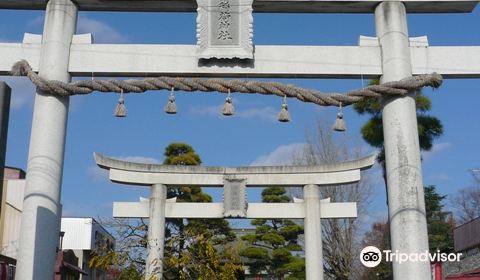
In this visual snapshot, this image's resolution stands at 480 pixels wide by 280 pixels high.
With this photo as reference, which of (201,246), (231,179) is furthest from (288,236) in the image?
(201,246)

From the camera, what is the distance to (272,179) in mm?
18203

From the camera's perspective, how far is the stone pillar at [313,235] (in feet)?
58.3

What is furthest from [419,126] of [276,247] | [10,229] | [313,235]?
[10,229]

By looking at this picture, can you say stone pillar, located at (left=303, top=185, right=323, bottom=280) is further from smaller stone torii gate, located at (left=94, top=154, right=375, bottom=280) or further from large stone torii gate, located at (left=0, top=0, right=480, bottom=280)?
large stone torii gate, located at (left=0, top=0, right=480, bottom=280)

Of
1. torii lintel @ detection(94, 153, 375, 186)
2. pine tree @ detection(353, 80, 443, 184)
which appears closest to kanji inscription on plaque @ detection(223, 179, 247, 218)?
torii lintel @ detection(94, 153, 375, 186)

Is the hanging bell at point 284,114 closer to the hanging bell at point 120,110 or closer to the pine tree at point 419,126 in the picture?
the hanging bell at point 120,110

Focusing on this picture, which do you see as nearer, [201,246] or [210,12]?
[210,12]

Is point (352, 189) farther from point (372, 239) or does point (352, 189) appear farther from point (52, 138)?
point (52, 138)

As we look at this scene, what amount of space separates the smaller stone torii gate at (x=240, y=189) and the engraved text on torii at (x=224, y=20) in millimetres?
9763

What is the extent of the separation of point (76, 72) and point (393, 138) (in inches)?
198

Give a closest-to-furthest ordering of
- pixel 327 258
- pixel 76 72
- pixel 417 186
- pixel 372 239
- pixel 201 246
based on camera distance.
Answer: pixel 417 186 < pixel 76 72 < pixel 201 246 < pixel 327 258 < pixel 372 239

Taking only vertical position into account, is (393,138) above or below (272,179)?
below

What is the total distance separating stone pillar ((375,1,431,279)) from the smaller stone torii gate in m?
9.32

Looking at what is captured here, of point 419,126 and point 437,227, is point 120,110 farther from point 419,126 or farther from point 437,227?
point 437,227
